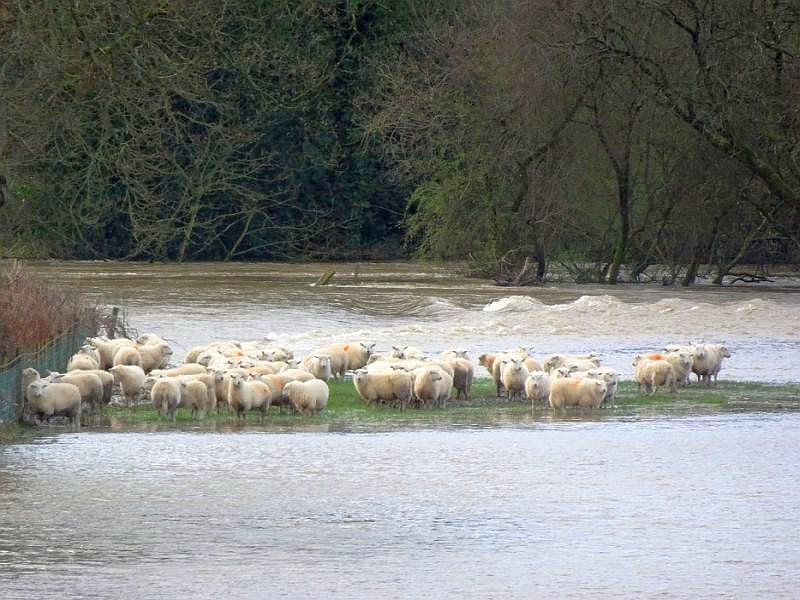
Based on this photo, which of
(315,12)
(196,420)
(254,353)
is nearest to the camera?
(196,420)

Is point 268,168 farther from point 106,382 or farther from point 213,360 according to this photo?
point 106,382

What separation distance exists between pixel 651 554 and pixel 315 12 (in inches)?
1688

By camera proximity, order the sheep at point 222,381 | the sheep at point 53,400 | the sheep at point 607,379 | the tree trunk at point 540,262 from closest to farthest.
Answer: the sheep at point 53,400
the sheep at point 222,381
the sheep at point 607,379
the tree trunk at point 540,262

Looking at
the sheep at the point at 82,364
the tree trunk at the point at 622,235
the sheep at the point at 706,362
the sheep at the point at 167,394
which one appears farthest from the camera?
the tree trunk at the point at 622,235

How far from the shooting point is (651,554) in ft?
31.7

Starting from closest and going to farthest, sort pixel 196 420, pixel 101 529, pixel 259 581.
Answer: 1. pixel 259 581
2. pixel 101 529
3. pixel 196 420

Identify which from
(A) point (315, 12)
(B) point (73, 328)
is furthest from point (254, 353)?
(A) point (315, 12)

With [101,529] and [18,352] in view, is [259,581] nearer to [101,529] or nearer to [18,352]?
[101,529]

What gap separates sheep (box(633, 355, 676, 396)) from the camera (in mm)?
18000

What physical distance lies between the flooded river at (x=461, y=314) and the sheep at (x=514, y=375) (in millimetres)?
3652

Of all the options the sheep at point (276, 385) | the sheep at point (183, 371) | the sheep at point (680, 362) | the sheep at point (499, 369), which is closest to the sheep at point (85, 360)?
the sheep at point (183, 371)

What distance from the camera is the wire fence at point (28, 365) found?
1484 centimetres

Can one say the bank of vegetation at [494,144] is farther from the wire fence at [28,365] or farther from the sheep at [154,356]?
the sheep at [154,356]

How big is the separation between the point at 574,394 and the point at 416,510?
18.8 feet
